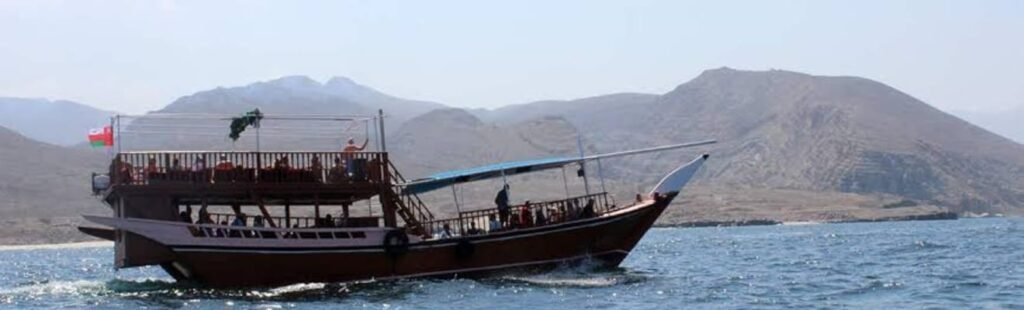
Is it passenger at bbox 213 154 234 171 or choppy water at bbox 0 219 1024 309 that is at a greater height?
passenger at bbox 213 154 234 171

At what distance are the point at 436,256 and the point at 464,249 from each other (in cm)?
81

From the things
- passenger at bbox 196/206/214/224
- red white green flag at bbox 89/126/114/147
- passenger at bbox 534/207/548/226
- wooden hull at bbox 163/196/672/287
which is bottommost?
wooden hull at bbox 163/196/672/287

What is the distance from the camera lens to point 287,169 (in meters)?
45.3

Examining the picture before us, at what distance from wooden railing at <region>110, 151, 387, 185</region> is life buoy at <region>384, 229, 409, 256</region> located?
168 centimetres

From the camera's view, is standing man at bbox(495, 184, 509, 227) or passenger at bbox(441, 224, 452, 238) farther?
standing man at bbox(495, 184, 509, 227)

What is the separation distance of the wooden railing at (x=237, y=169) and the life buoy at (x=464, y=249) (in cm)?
287

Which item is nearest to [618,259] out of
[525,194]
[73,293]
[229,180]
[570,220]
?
[570,220]

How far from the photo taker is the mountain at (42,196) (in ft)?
496

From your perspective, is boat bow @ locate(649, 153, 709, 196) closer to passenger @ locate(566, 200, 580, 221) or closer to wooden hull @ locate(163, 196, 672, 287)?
wooden hull @ locate(163, 196, 672, 287)

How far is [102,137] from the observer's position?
46531 millimetres

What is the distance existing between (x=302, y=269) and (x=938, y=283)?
16516mm

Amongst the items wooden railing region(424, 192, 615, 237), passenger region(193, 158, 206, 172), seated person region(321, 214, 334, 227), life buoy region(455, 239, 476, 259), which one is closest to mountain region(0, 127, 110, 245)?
wooden railing region(424, 192, 615, 237)

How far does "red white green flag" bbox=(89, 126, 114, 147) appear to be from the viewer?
4625cm

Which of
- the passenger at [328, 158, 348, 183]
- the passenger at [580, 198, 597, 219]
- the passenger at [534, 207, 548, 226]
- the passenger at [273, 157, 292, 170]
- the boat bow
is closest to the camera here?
the passenger at [273, 157, 292, 170]
